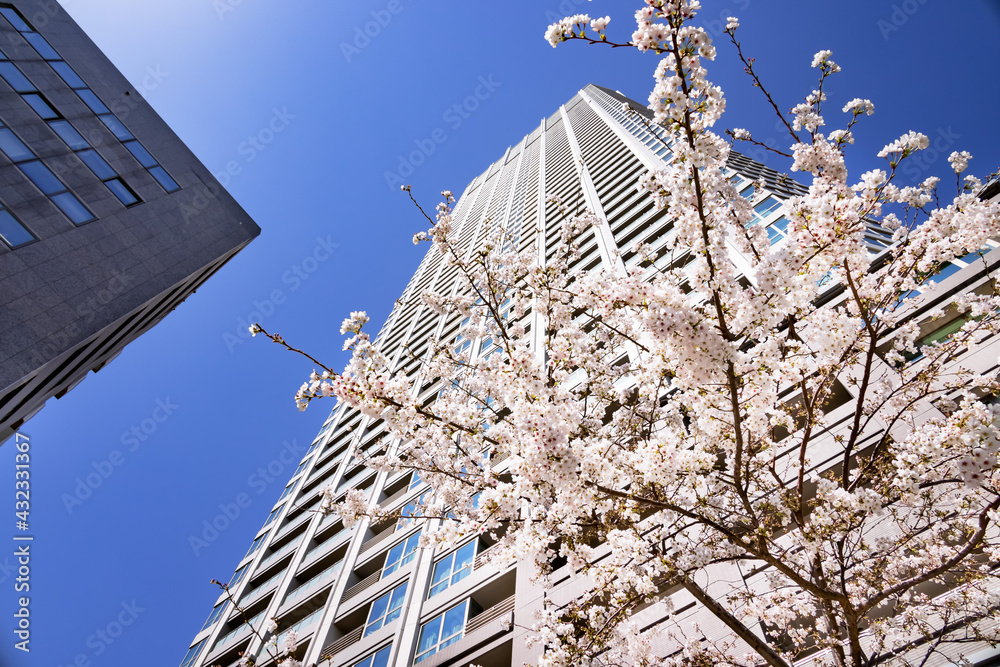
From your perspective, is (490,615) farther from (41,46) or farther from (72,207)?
(41,46)

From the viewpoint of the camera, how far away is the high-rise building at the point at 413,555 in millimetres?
13531

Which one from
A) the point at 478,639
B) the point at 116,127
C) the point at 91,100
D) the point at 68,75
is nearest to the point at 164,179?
the point at 116,127

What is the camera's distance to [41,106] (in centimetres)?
1675

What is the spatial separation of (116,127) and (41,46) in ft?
10.5

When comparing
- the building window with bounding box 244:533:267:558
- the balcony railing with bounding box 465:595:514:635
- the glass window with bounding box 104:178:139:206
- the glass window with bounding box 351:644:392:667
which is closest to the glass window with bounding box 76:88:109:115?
the glass window with bounding box 104:178:139:206

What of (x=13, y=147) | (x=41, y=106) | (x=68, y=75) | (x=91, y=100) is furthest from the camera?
(x=91, y=100)

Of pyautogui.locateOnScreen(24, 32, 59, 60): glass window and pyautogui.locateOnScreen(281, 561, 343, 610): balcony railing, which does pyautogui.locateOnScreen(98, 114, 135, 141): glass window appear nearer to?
pyautogui.locateOnScreen(24, 32, 59, 60): glass window

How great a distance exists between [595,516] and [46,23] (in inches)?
1039

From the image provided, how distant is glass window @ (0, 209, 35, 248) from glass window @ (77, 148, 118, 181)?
13.9 feet

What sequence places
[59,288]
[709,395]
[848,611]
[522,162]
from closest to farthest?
[848,611]
[709,395]
[59,288]
[522,162]

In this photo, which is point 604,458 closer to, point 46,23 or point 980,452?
point 980,452

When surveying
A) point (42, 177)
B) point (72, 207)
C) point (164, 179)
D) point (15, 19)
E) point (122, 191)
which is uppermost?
point (15, 19)

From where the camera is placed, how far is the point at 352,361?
6.11 metres

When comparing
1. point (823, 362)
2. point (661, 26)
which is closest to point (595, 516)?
point (823, 362)
